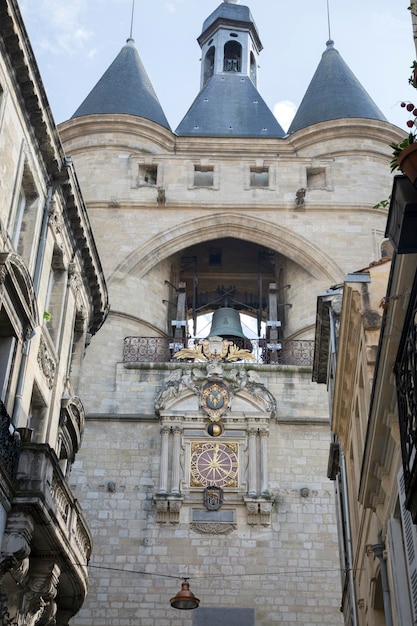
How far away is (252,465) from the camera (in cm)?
1864

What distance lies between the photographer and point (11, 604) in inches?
433

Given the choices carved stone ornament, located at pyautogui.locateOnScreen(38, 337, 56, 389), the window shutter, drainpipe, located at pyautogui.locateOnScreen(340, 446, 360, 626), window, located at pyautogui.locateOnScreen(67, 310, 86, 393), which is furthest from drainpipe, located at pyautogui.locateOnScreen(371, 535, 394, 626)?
window, located at pyautogui.locateOnScreen(67, 310, 86, 393)

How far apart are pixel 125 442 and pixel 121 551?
225 centimetres

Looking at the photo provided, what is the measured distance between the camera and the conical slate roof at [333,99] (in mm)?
25125

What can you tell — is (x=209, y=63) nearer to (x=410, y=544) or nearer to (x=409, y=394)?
(x=410, y=544)

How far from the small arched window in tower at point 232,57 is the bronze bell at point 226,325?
14767 mm

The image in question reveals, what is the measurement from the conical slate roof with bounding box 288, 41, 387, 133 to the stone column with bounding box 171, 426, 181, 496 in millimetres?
9958

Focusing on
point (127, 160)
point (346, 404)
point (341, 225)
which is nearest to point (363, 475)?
point (346, 404)

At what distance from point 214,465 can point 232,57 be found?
19.7m

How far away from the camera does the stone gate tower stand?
17.6 metres

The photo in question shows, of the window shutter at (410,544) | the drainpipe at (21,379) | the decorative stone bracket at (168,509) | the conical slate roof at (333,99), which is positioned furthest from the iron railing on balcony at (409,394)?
the conical slate roof at (333,99)

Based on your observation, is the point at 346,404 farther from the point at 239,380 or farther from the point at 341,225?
the point at 341,225

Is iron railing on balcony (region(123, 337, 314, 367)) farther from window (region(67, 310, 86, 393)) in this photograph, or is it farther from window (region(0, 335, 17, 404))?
window (region(0, 335, 17, 404))

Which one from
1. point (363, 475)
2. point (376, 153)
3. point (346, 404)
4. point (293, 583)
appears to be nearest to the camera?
point (363, 475)
